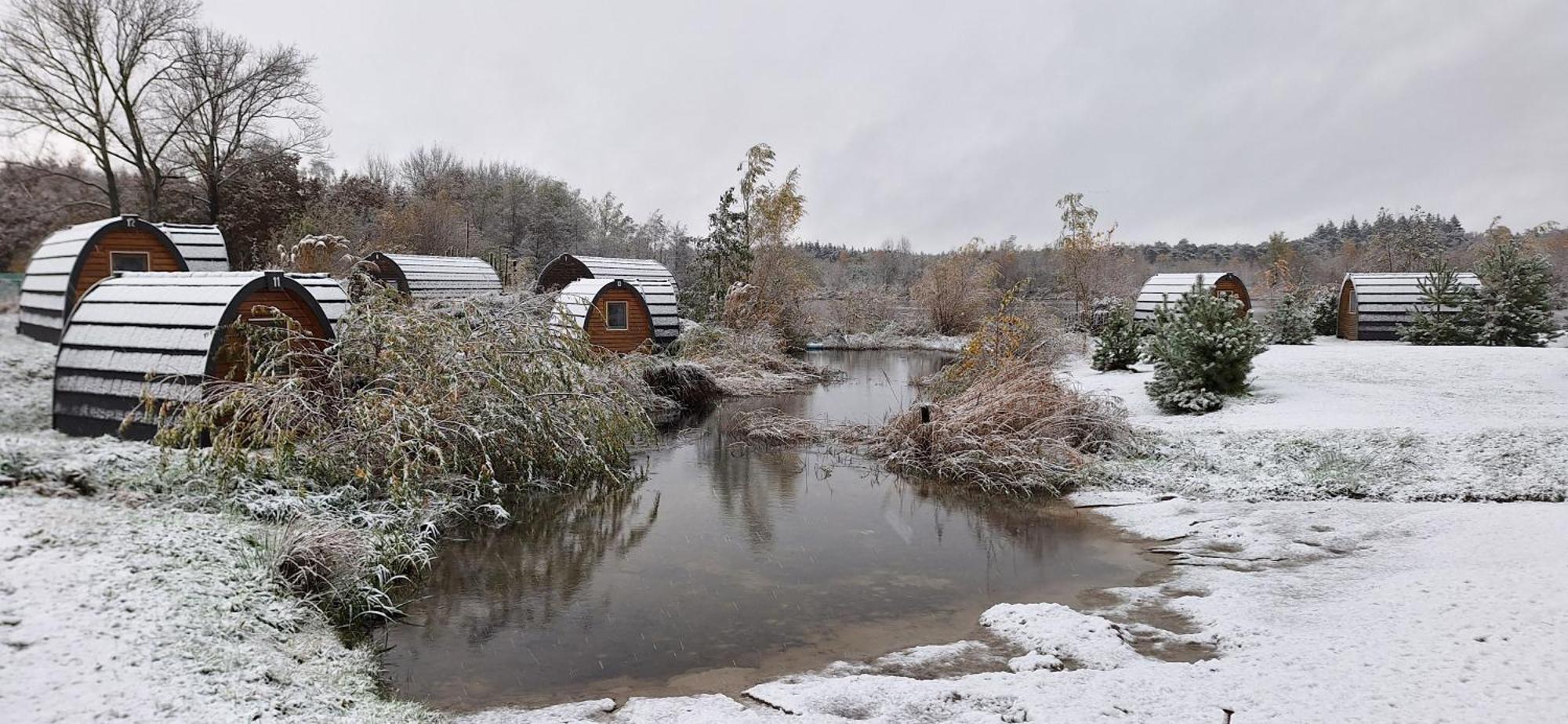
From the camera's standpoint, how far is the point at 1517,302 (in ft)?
53.9

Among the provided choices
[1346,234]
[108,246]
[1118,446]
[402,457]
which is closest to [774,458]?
[1118,446]

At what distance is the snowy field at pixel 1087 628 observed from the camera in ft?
12.3

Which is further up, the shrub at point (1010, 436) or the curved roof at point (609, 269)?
the curved roof at point (609, 269)

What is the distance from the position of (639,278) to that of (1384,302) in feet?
62.9

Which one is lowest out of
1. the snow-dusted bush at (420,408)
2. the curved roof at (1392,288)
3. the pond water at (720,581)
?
the pond water at (720,581)

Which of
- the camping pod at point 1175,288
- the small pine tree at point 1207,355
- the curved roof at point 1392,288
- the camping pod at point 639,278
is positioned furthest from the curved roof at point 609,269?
the curved roof at point 1392,288

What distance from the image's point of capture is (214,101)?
26219mm

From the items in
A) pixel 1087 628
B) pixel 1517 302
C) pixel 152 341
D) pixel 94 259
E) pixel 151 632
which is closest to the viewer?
pixel 151 632

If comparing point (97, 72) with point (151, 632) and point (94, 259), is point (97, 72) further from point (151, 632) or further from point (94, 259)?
point (151, 632)

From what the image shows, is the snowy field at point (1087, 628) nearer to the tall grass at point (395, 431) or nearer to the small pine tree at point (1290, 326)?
the tall grass at point (395, 431)

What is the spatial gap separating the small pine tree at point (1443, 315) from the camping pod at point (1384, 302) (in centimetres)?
107

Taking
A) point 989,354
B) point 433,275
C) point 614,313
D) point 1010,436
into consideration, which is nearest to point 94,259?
point 433,275

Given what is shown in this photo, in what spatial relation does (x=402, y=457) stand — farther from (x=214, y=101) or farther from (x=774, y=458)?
(x=214, y=101)

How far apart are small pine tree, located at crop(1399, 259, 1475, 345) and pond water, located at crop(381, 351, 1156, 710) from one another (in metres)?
14.1
